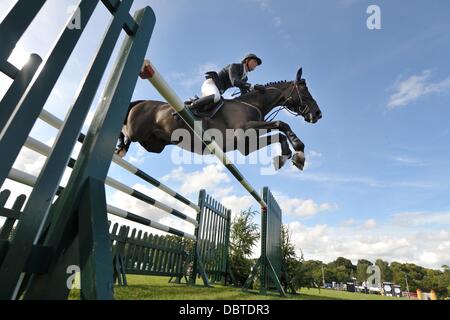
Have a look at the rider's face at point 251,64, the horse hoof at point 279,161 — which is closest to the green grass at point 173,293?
the horse hoof at point 279,161

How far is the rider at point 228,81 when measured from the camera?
3318mm

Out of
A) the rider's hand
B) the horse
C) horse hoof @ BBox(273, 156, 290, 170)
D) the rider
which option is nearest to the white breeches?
the rider

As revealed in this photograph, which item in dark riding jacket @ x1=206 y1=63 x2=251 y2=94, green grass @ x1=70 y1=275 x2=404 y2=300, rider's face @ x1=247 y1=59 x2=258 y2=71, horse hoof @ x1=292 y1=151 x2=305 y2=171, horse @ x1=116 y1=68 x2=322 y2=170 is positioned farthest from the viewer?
rider's face @ x1=247 y1=59 x2=258 y2=71

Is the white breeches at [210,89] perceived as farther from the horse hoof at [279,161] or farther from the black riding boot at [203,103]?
the horse hoof at [279,161]

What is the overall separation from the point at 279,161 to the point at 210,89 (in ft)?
4.12

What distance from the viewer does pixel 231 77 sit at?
11.5 ft

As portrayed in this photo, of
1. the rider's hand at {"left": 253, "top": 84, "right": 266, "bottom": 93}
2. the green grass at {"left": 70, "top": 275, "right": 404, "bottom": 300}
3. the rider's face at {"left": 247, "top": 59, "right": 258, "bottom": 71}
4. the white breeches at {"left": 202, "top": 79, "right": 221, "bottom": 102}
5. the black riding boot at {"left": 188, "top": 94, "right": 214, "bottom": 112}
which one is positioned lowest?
the green grass at {"left": 70, "top": 275, "right": 404, "bottom": 300}

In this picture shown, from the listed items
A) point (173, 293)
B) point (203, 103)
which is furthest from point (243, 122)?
point (173, 293)

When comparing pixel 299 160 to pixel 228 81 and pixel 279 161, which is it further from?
pixel 228 81

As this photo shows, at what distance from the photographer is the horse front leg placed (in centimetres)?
296

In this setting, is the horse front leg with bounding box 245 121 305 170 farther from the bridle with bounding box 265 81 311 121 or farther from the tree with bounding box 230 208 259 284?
the tree with bounding box 230 208 259 284

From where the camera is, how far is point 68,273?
2.62 feet

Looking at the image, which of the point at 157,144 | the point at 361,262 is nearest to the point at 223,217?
the point at 157,144
